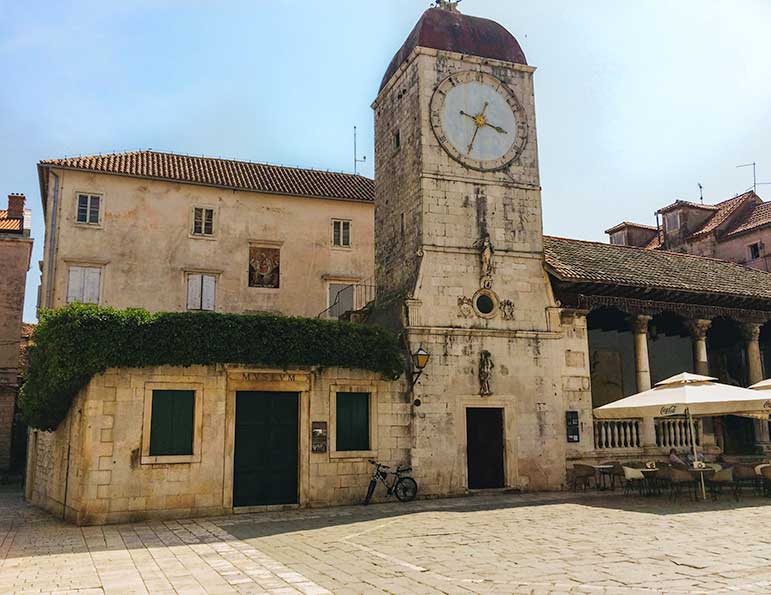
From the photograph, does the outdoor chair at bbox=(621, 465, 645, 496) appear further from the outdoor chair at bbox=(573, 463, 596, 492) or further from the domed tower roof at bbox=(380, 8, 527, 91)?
the domed tower roof at bbox=(380, 8, 527, 91)

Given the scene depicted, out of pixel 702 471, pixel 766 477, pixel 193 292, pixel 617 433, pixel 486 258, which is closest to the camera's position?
pixel 702 471

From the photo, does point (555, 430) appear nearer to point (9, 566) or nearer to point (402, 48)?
point (402, 48)

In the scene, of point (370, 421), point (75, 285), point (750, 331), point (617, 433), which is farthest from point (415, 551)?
point (75, 285)

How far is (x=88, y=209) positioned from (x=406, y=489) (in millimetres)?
16520

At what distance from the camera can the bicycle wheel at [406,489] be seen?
16.6 meters

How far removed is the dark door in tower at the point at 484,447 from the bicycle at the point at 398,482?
194 cm

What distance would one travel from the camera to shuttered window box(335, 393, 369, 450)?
16500 millimetres

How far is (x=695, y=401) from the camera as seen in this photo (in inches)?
575

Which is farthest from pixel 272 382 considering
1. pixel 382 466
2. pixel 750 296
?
pixel 750 296

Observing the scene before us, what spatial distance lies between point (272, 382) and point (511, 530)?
255 inches

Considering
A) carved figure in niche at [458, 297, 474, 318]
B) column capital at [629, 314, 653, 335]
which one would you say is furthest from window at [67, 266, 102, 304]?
column capital at [629, 314, 653, 335]

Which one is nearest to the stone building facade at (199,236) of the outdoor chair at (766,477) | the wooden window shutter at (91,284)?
the wooden window shutter at (91,284)

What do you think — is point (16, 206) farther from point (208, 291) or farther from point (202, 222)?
point (208, 291)

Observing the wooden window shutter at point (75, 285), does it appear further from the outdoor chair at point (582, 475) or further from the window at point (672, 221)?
the window at point (672, 221)
